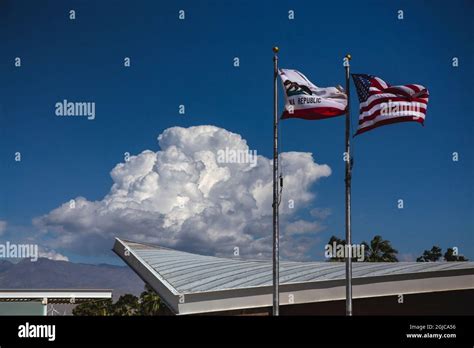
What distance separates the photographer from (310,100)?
843 inches

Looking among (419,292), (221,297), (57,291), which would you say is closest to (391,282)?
(419,292)

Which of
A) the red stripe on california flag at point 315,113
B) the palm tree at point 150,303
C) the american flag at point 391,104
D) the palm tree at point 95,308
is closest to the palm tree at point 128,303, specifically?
the palm tree at point 95,308

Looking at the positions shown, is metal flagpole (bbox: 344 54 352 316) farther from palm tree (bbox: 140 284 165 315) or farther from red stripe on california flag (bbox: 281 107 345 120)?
palm tree (bbox: 140 284 165 315)

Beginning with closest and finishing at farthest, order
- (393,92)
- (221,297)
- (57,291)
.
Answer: (393,92) → (221,297) → (57,291)

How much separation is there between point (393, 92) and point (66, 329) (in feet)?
41.5

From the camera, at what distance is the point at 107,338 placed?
1373 centimetres

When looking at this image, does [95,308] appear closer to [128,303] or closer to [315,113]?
[128,303]

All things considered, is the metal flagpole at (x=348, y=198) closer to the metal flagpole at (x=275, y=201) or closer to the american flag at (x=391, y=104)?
the american flag at (x=391, y=104)

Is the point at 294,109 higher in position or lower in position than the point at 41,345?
higher

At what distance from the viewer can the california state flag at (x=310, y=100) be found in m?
21.5

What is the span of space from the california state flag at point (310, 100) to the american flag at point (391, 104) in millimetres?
937

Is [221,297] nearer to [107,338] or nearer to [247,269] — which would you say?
[247,269]

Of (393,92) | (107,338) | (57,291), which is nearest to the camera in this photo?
(107,338)

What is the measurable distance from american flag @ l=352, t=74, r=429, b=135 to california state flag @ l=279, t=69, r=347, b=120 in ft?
3.07
